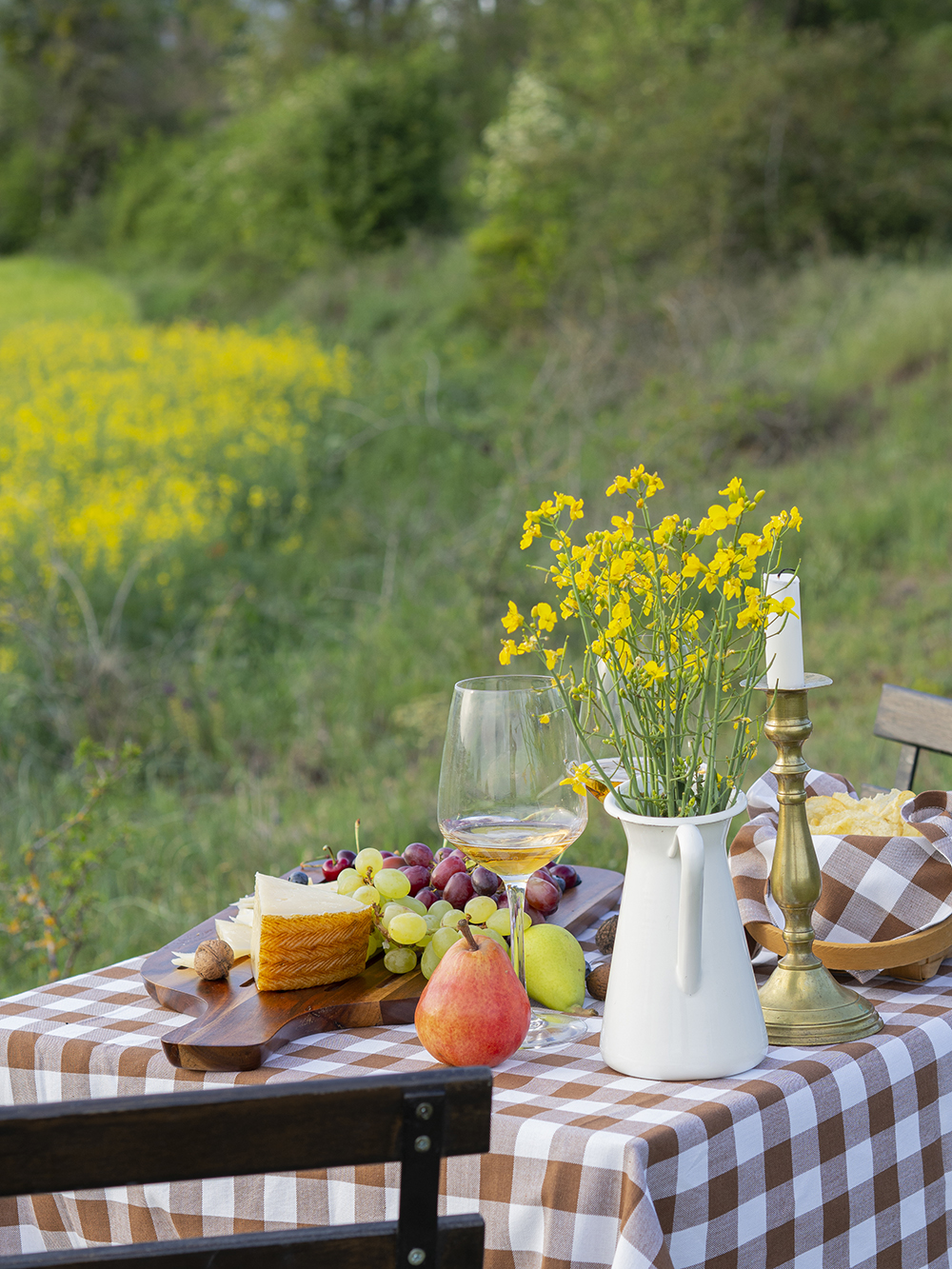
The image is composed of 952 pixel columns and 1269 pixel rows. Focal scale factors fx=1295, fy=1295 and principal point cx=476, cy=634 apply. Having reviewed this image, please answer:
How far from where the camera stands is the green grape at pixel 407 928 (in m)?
1.29

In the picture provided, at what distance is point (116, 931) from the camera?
11.0ft

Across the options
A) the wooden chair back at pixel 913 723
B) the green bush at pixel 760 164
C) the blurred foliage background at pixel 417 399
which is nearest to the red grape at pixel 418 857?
the wooden chair back at pixel 913 723

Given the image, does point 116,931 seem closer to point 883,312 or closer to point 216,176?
point 883,312

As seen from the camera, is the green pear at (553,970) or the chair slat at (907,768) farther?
the chair slat at (907,768)

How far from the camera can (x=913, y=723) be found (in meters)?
2.10

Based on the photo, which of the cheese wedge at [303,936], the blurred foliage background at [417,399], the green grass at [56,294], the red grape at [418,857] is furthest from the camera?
the green grass at [56,294]

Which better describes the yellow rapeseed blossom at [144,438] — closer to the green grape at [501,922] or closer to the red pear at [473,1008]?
the green grape at [501,922]

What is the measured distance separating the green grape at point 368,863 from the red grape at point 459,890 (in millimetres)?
82

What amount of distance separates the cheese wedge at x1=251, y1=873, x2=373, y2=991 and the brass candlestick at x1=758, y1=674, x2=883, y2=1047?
0.41 m

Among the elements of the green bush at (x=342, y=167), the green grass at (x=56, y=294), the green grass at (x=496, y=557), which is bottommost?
the green grass at (x=496, y=557)

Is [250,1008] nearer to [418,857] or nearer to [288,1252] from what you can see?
[418,857]

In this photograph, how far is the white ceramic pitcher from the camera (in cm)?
110

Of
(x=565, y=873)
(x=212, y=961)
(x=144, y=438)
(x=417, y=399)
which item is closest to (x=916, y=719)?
(x=565, y=873)

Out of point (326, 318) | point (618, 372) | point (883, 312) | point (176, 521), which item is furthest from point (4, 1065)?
point (326, 318)
